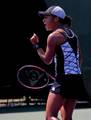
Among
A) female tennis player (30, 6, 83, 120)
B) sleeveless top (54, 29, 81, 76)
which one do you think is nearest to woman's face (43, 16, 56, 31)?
female tennis player (30, 6, 83, 120)

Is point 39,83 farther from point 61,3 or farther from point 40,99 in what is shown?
point 61,3

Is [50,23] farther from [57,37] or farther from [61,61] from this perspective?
[61,61]

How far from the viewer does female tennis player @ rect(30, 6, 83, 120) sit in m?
5.52

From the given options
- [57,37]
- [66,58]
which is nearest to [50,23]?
[57,37]

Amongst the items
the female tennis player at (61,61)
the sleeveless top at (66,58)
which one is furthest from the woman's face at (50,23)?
the sleeveless top at (66,58)

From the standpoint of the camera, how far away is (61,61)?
18.3 ft

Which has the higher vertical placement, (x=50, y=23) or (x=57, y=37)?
(x=50, y=23)

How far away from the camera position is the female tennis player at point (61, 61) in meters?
5.52

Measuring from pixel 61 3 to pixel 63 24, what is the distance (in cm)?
530

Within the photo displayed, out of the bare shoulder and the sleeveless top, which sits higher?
the bare shoulder

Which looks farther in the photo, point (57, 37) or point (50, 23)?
point (50, 23)

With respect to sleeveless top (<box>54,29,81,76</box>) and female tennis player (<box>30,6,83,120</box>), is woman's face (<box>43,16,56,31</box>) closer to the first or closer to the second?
female tennis player (<box>30,6,83,120</box>)

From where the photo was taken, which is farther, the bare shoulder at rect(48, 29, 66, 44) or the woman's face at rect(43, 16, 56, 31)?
the woman's face at rect(43, 16, 56, 31)

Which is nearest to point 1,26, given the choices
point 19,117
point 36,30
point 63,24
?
point 36,30
